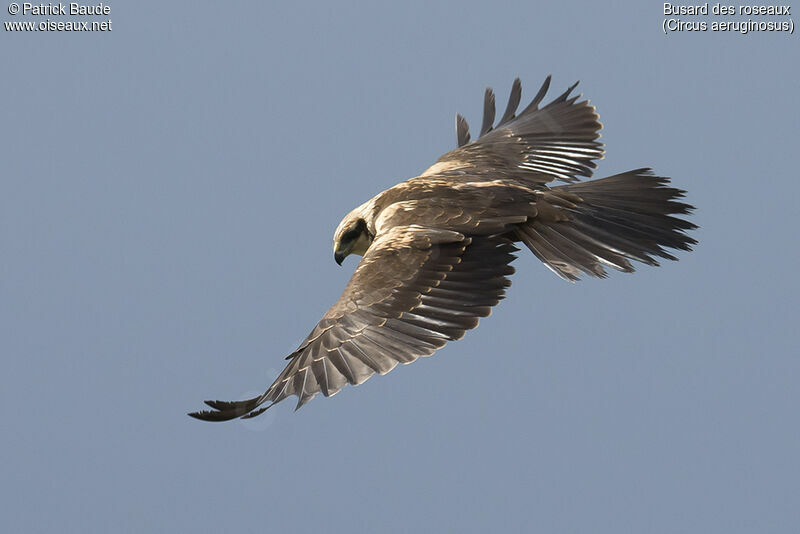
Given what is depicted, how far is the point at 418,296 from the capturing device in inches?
328

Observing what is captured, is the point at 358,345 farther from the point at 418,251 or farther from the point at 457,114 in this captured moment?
Answer: the point at 457,114

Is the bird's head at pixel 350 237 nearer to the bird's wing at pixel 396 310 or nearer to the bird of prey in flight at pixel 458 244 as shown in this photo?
the bird of prey in flight at pixel 458 244

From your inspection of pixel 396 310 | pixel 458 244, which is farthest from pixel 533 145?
pixel 396 310

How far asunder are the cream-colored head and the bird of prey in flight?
1 centimetres

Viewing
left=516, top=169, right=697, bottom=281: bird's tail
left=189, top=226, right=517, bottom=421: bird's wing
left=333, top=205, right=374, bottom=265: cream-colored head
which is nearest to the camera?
left=189, top=226, right=517, bottom=421: bird's wing

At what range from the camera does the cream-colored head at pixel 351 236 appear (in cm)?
977

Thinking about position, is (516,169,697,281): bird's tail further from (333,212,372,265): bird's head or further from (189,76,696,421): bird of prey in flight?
(333,212,372,265): bird's head

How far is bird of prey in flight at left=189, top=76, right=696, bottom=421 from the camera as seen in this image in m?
7.96

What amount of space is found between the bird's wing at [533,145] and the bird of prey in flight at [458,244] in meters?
0.02

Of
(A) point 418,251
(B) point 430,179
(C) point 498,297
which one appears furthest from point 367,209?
(C) point 498,297

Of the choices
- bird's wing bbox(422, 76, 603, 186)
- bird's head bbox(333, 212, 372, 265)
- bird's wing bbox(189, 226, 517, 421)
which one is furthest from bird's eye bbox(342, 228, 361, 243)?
bird's wing bbox(189, 226, 517, 421)

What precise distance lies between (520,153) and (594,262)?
1.98 m

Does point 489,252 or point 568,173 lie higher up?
point 568,173

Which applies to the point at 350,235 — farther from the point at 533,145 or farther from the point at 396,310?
the point at 533,145
